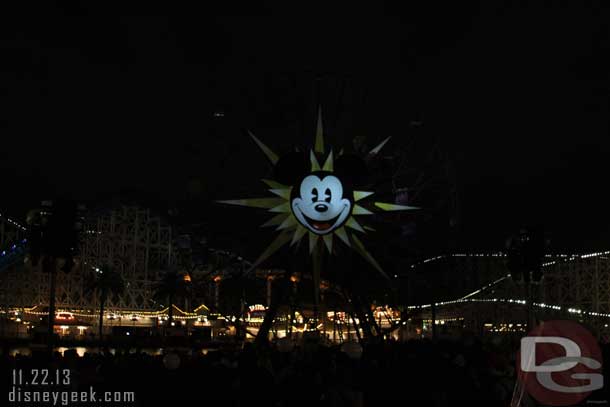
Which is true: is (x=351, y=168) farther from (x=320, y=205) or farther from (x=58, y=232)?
(x=58, y=232)

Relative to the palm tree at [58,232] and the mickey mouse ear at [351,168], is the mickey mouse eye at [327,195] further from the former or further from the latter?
the palm tree at [58,232]

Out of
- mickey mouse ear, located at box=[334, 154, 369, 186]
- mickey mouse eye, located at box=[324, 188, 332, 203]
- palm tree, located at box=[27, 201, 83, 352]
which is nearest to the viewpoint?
palm tree, located at box=[27, 201, 83, 352]

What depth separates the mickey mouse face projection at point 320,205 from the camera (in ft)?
59.4

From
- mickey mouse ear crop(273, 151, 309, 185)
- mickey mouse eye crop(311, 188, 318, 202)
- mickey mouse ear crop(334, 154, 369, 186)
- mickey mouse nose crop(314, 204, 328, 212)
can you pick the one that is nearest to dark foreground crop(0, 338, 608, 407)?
mickey mouse nose crop(314, 204, 328, 212)

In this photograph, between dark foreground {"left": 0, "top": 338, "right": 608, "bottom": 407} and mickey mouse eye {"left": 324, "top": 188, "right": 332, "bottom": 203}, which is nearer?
dark foreground {"left": 0, "top": 338, "right": 608, "bottom": 407}

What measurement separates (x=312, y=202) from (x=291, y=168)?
114cm

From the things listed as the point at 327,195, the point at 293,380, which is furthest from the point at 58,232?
the point at 293,380

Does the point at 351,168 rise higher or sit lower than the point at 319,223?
higher

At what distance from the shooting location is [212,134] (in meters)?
24.1

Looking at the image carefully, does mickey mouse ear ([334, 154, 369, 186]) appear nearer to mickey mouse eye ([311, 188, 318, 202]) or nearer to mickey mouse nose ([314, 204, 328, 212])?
mickey mouse eye ([311, 188, 318, 202])

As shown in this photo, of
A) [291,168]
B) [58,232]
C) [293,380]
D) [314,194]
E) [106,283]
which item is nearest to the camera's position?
[293,380]

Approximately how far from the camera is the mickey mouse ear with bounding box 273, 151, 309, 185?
1855 centimetres

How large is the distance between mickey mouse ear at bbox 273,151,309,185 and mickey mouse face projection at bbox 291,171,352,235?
0.91 ft

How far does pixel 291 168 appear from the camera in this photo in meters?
18.7
